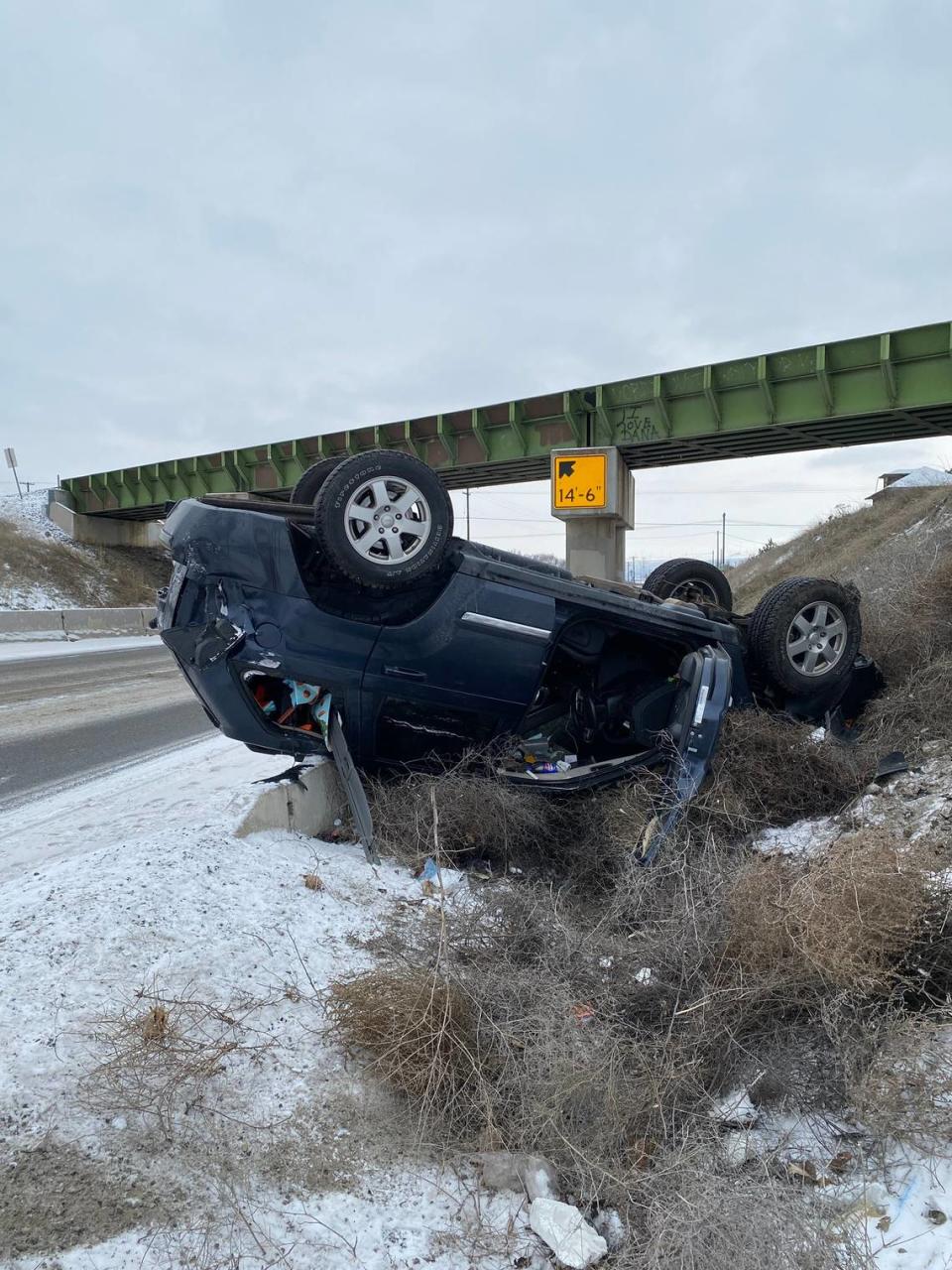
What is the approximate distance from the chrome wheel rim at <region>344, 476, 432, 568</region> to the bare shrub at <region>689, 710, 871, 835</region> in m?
1.99

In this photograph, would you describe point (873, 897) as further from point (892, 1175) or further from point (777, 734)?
point (777, 734)

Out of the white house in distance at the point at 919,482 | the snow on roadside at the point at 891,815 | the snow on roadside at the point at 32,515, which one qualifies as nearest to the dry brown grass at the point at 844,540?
the white house in distance at the point at 919,482

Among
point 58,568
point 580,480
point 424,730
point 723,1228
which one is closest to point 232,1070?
point 723,1228

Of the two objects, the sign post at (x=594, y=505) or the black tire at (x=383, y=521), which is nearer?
the black tire at (x=383, y=521)

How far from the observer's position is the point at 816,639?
5059 mm

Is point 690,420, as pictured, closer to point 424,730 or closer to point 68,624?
point 424,730

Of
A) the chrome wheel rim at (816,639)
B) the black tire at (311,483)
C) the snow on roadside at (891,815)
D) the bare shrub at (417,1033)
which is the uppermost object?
the black tire at (311,483)

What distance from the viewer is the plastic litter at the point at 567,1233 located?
190 cm

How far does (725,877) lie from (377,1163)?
1747 mm

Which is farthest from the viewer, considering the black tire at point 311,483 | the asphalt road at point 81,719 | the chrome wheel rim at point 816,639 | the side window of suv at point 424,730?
the asphalt road at point 81,719

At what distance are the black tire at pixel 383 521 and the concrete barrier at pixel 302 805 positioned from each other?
1104mm

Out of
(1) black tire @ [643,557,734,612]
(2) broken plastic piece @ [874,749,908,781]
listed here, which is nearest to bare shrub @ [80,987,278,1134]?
(2) broken plastic piece @ [874,749,908,781]

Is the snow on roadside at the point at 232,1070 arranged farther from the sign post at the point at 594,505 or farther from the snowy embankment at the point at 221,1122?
the sign post at the point at 594,505

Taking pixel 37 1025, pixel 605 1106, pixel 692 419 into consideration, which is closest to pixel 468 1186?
pixel 605 1106
